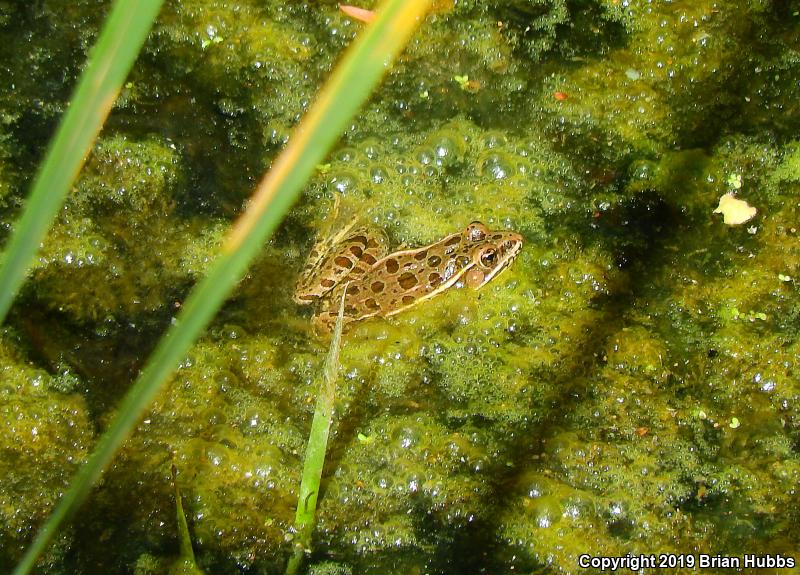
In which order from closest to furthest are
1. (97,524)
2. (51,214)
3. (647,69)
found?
(51,214)
(97,524)
(647,69)

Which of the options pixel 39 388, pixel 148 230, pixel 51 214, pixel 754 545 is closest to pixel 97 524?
pixel 39 388

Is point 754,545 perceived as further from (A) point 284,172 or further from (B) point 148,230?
(B) point 148,230

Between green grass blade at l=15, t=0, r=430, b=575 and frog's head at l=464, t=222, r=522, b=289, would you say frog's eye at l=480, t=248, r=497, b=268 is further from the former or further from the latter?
green grass blade at l=15, t=0, r=430, b=575

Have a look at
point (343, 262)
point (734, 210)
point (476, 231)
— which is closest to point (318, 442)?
→ point (343, 262)

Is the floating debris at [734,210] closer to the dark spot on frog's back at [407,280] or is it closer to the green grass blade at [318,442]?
the dark spot on frog's back at [407,280]

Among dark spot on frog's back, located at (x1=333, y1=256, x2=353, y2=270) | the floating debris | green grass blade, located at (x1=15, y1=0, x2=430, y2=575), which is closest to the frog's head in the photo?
dark spot on frog's back, located at (x1=333, y1=256, x2=353, y2=270)

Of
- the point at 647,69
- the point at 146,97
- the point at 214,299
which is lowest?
the point at 214,299
